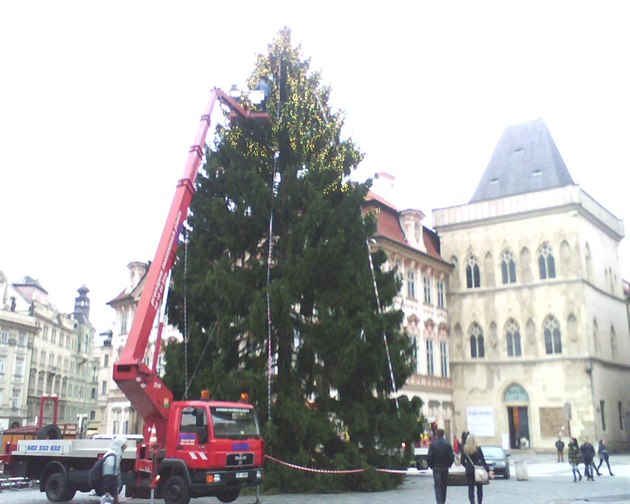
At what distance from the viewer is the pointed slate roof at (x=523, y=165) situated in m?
47.7

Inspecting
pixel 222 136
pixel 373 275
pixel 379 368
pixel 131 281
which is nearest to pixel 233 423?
pixel 379 368

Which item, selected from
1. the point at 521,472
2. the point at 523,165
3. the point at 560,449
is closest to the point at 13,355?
the point at 523,165

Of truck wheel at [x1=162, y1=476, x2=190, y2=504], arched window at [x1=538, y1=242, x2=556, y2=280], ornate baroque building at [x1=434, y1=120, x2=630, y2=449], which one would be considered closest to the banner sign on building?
ornate baroque building at [x1=434, y1=120, x2=630, y2=449]

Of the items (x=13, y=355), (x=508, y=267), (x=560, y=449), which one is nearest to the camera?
(x=560, y=449)

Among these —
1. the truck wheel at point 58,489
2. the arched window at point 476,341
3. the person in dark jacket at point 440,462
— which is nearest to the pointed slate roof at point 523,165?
the arched window at point 476,341

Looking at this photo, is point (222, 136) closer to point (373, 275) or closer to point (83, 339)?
point (373, 275)

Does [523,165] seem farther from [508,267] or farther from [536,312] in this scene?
[536,312]

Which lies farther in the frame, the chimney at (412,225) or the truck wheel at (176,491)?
the chimney at (412,225)

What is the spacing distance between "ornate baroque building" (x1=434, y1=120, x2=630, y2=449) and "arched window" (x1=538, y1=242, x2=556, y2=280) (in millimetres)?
64

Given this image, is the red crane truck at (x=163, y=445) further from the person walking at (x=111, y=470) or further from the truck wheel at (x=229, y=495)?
the person walking at (x=111, y=470)

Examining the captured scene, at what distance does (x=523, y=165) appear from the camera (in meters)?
49.6

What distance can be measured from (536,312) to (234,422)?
32.6 m

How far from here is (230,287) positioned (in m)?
19.8

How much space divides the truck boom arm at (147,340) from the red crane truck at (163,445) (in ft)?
0.07
